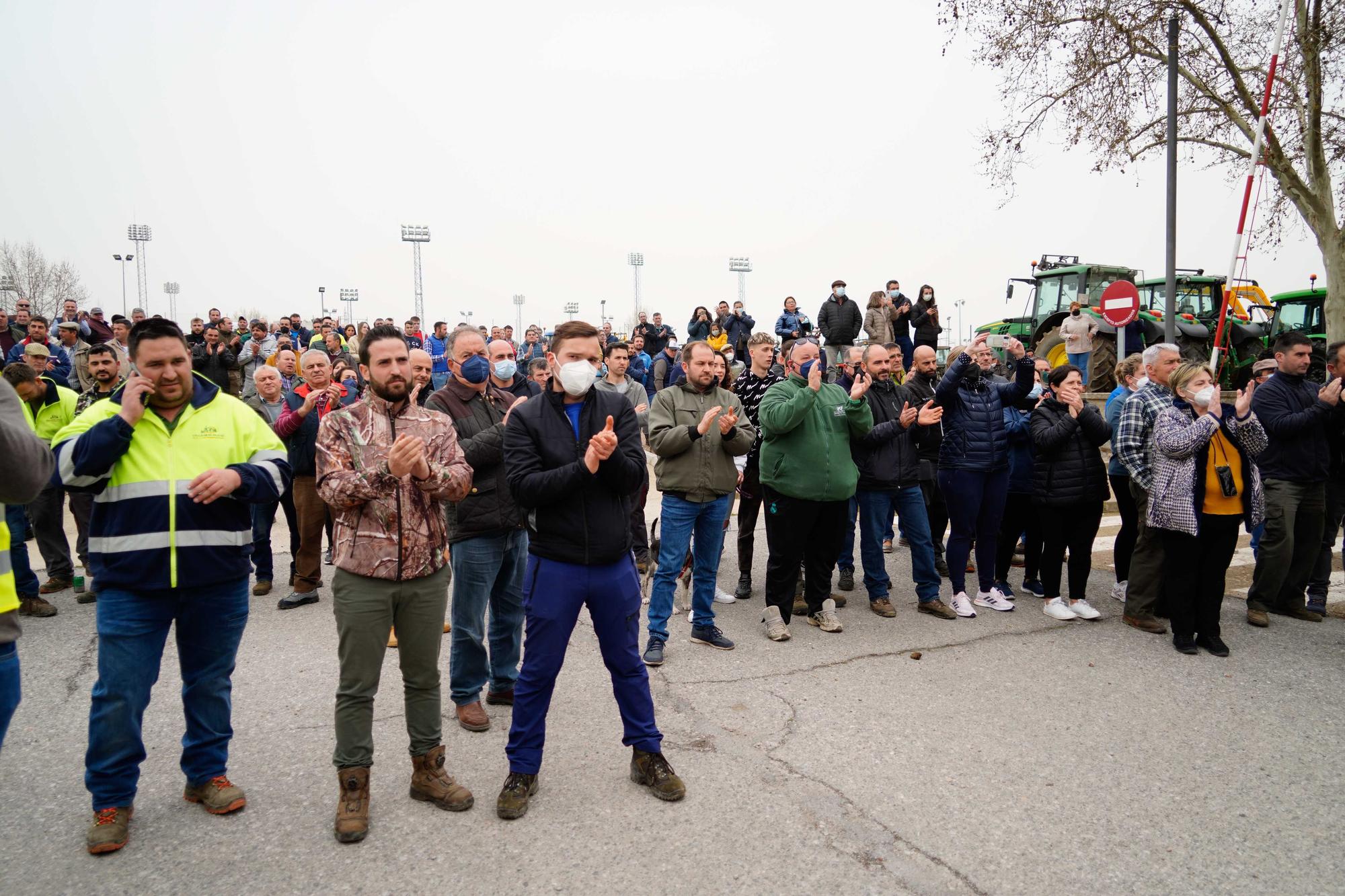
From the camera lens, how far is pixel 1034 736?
4.12 m

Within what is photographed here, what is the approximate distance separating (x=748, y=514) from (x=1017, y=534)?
230 cm

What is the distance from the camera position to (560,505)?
3463 mm

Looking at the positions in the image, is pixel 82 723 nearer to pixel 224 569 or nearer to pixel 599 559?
pixel 224 569

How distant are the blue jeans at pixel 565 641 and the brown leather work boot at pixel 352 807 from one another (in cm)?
58

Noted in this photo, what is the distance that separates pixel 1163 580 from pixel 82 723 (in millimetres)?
6877

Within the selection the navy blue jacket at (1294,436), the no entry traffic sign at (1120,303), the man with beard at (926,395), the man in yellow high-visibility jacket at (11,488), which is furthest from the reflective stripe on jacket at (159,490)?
the no entry traffic sign at (1120,303)

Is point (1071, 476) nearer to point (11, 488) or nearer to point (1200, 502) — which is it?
point (1200, 502)

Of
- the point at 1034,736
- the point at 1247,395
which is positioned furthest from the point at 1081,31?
the point at 1034,736

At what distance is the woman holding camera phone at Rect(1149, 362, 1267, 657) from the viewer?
17.7ft

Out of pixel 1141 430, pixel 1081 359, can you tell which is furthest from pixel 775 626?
pixel 1081 359

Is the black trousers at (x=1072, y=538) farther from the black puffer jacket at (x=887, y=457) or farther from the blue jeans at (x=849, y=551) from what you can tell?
the blue jeans at (x=849, y=551)

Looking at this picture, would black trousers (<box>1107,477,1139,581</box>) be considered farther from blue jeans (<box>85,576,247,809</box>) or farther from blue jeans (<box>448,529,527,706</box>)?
blue jeans (<box>85,576,247,809</box>)

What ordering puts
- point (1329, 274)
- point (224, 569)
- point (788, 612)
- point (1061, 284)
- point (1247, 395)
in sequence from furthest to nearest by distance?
1. point (1061, 284)
2. point (1329, 274)
3. point (788, 612)
4. point (1247, 395)
5. point (224, 569)

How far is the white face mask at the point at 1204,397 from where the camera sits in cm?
532
